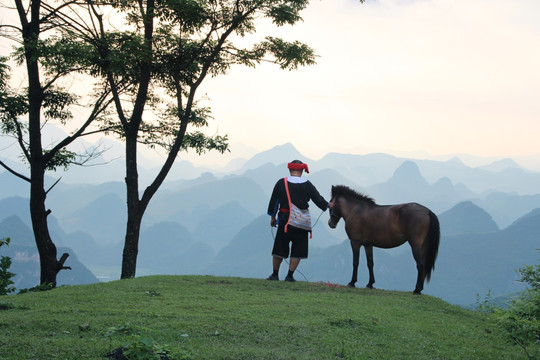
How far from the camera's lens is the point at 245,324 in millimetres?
7859

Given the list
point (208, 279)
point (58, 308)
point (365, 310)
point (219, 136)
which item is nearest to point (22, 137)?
point (219, 136)

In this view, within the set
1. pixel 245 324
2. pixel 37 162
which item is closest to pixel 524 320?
pixel 245 324

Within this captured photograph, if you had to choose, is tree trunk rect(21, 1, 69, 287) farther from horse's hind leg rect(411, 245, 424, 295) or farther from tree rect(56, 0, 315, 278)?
horse's hind leg rect(411, 245, 424, 295)

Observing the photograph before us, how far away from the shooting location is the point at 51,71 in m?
16.6

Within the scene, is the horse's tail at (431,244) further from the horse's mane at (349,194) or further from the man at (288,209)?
the man at (288,209)

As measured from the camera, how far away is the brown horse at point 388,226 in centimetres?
1168

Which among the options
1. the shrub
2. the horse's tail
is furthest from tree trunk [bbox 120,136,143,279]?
the shrub

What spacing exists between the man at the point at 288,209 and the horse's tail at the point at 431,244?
94.9 inches

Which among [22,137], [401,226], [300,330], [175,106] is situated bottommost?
[300,330]

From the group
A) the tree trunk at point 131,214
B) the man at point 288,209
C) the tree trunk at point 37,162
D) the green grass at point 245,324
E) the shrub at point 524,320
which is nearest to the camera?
the green grass at point 245,324

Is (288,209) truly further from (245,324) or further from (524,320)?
(524,320)

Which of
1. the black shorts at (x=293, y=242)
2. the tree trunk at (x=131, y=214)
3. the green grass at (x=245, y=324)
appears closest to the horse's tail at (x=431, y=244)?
the green grass at (x=245, y=324)

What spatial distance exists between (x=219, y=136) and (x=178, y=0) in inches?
199

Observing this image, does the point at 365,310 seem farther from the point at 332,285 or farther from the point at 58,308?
the point at 58,308
